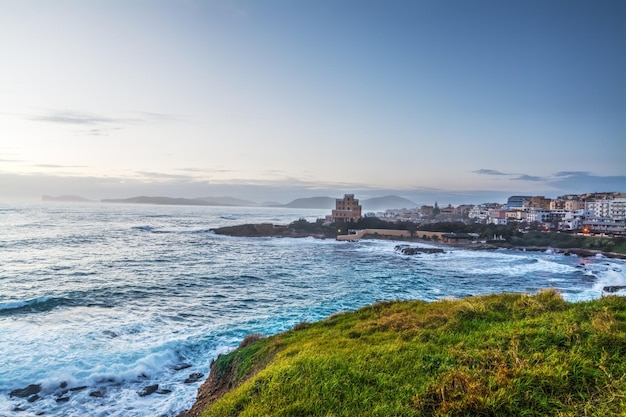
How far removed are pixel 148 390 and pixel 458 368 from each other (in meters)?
9.60

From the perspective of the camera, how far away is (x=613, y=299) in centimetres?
985

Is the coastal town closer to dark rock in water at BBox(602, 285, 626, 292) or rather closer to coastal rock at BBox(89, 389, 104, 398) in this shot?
dark rock in water at BBox(602, 285, 626, 292)

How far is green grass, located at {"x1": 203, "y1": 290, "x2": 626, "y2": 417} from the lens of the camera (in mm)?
4902

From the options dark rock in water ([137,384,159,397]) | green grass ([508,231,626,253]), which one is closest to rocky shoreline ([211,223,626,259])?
green grass ([508,231,626,253])

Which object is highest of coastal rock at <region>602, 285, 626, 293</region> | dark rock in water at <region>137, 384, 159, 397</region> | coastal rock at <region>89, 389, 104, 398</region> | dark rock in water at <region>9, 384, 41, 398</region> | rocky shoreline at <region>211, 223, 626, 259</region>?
coastal rock at <region>602, 285, 626, 293</region>

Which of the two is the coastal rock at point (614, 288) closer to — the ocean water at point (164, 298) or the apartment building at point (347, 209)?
the ocean water at point (164, 298)

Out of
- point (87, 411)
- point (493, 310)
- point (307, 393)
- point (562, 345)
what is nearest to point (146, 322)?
point (87, 411)

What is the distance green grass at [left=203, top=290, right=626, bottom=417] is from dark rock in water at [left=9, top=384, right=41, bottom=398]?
659 centimetres

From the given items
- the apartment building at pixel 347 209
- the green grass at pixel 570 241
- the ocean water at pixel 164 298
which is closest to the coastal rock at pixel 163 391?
the ocean water at pixel 164 298

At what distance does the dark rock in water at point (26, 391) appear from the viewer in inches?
422

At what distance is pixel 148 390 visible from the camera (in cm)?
1109

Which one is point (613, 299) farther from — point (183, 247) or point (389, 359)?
point (183, 247)

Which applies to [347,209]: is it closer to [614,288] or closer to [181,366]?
[614,288]

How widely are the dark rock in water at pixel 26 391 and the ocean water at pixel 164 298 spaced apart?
17 cm
